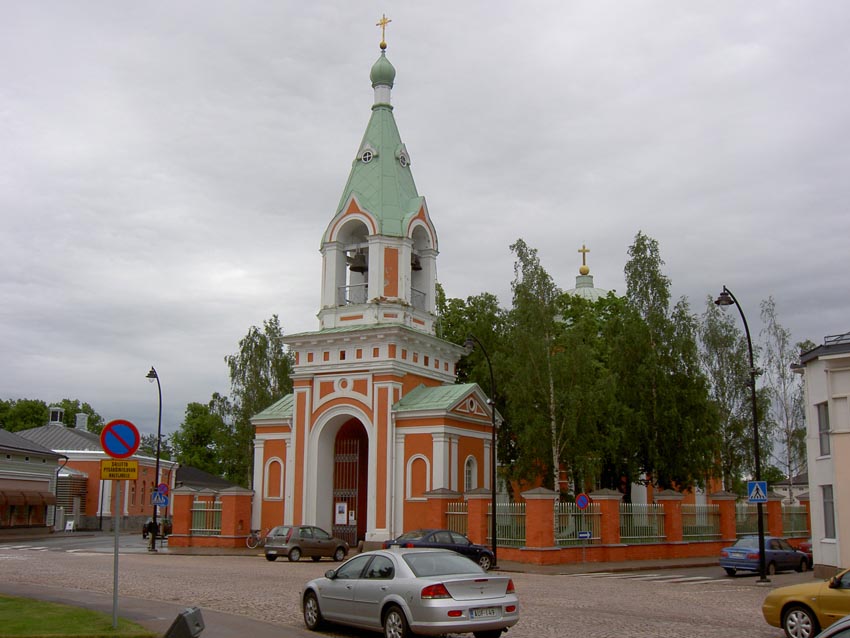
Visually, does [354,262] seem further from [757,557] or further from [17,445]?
[17,445]

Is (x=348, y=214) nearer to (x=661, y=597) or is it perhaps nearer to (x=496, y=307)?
(x=496, y=307)

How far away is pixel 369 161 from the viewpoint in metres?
39.6

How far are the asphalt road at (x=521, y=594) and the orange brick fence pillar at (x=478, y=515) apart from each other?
466 centimetres

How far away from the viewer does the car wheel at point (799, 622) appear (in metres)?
12.5

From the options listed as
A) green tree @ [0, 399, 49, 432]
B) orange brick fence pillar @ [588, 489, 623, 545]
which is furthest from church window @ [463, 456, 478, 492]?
green tree @ [0, 399, 49, 432]

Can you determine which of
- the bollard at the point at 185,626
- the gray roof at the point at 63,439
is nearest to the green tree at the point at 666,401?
the bollard at the point at 185,626

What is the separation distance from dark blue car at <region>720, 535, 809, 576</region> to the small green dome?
83.9 feet

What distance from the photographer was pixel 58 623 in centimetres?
1226

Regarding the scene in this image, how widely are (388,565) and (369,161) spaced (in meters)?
29.4

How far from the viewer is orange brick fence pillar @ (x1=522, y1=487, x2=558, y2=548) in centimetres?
2927

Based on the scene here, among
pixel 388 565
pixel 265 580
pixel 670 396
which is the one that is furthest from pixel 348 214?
pixel 388 565

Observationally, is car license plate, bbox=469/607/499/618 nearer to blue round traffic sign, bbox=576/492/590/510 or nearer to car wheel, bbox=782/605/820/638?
car wheel, bbox=782/605/820/638

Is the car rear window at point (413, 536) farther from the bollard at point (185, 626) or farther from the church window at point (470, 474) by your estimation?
the bollard at point (185, 626)

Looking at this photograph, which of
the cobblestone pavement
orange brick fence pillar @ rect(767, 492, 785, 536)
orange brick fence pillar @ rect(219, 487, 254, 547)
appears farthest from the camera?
orange brick fence pillar @ rect(767, 492, 785, 536)
